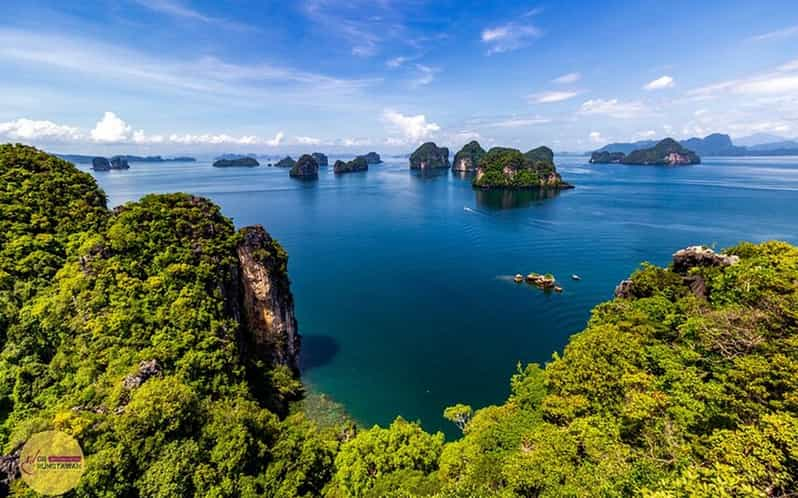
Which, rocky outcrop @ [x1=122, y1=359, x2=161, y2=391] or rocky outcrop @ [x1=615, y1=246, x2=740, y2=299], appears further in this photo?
rocky outcrop @ [x1=615, y1=246, x2=740, y2=299]

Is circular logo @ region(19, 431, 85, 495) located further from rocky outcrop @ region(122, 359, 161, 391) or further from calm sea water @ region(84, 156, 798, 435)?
calm sea water @ region(84, 156, 798, 435)

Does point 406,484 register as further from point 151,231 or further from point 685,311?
point 151,231

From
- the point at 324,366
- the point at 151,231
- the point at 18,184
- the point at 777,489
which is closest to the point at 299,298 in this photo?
the point at 324,366

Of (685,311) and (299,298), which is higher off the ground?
(685,311)

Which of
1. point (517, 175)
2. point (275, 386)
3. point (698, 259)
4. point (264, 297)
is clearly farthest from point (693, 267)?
point (517, 175)

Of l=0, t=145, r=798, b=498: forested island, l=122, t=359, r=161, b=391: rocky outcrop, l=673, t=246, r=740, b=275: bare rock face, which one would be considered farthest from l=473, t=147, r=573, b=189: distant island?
l=122, t=359, r=161, b=391: rocky outcrop

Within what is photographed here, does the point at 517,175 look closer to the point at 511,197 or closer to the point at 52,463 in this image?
the point at 511,197

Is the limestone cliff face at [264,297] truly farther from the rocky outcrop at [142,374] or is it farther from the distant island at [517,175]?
the distant island at [517,175]
